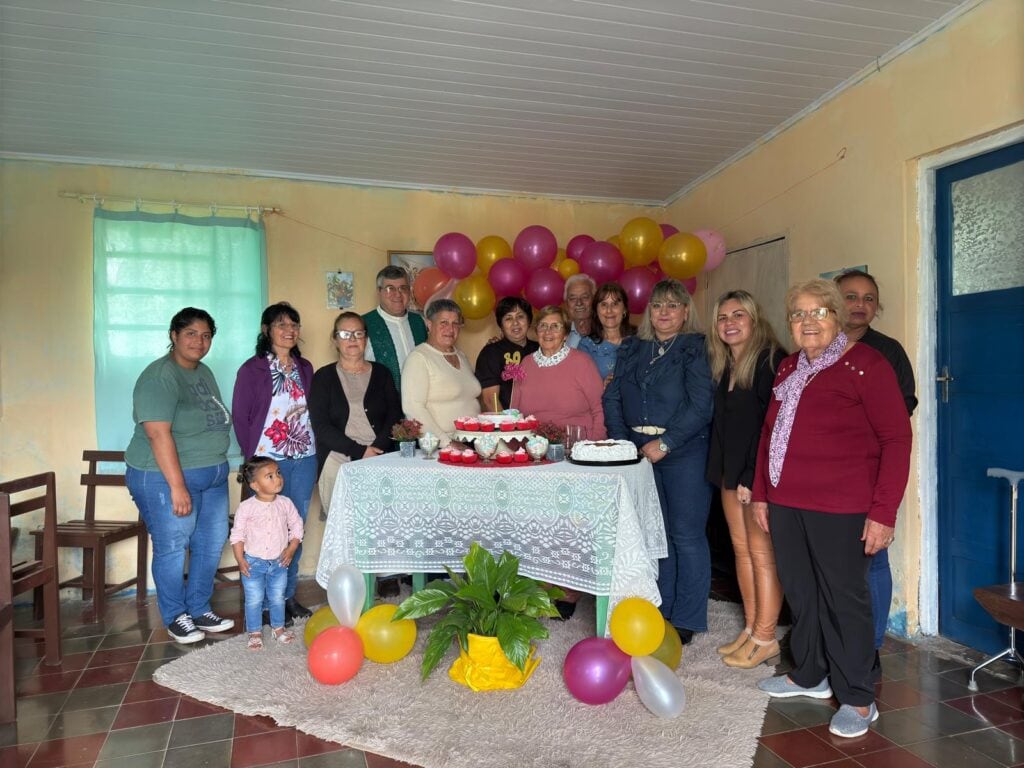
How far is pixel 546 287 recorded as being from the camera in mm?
4117

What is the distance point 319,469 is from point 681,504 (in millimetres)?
1821

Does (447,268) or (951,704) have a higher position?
(447,268)

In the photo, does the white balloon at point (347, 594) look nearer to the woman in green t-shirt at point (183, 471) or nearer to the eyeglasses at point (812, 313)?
the woman in green t-shirt at point (183, 471)

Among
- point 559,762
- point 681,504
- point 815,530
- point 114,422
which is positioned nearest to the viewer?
point 559,762

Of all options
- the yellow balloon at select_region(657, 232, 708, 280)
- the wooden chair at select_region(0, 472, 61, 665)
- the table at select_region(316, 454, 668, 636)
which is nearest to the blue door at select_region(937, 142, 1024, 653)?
the yellow balloon at select_region(657, 232, 708, 280)

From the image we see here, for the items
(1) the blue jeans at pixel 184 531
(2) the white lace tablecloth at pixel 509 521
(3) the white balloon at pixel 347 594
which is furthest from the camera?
(1) the blue jeans at pixel 184 531

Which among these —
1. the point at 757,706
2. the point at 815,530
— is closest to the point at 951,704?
the point at 757,706

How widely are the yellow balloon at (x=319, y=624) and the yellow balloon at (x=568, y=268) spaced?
246 cm

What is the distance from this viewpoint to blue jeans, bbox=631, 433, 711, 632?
117 inches

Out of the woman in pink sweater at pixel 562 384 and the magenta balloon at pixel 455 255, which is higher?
the magenta balloon at pixel 455 255

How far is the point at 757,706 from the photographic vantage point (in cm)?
246

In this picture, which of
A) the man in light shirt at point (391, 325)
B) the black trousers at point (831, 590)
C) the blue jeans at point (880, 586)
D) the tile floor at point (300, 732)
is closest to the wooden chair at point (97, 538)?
the tile floor at point (300, 732)

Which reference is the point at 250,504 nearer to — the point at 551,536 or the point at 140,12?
the point at 551,536

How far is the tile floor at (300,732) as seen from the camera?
2.19 m
